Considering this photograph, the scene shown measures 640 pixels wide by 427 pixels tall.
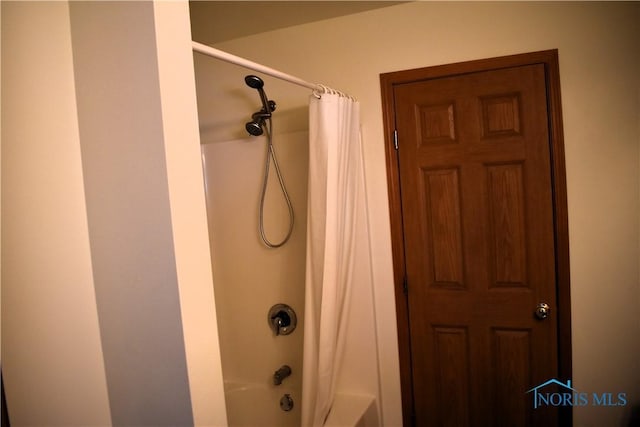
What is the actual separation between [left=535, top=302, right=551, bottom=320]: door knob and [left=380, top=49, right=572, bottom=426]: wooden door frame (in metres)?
0.05

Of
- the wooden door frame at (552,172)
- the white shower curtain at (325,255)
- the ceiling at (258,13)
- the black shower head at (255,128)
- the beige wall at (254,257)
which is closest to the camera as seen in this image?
the white shower curtain at (325,255)

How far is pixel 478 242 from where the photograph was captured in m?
1.71

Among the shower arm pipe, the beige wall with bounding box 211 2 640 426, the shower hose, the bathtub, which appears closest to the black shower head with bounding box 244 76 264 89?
the shower arm pipe

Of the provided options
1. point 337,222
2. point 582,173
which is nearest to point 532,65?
point 582,173

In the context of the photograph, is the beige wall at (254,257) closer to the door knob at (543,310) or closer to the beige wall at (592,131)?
the beige wall at (592,131)

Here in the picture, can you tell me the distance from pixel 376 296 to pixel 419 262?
0.99 feet

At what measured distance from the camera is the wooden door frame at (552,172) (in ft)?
5.17

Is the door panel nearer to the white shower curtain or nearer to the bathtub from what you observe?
the bathtub

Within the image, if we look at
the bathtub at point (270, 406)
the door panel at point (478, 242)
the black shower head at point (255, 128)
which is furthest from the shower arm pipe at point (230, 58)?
the bathtub at point (270, 406)

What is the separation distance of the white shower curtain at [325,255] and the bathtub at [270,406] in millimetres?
344

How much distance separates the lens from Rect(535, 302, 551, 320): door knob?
1631 millimetres

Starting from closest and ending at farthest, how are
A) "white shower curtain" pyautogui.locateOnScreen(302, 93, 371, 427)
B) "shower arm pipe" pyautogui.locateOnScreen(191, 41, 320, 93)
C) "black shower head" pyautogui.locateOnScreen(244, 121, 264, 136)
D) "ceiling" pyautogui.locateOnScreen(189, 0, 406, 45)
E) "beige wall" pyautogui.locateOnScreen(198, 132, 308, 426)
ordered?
"shower arm pipe" pyautogui.locateOnScreen(191, 41, 320, 93), "white shower curtain" pyautogui.locateOnScreen(302, 93, 371, 427), "ceiling" pyautogui.locateOnScreen(189, 0, 406, 45), "black shower head" pyautogui.locateOnScreen(244, 121, 264, 136), "beige wall" pyautogui.locateOnScreen(198, 132, 308, 426)

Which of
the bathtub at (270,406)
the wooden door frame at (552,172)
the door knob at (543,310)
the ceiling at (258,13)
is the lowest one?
the bathtub at (270,406)

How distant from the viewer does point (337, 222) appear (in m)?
1.47
